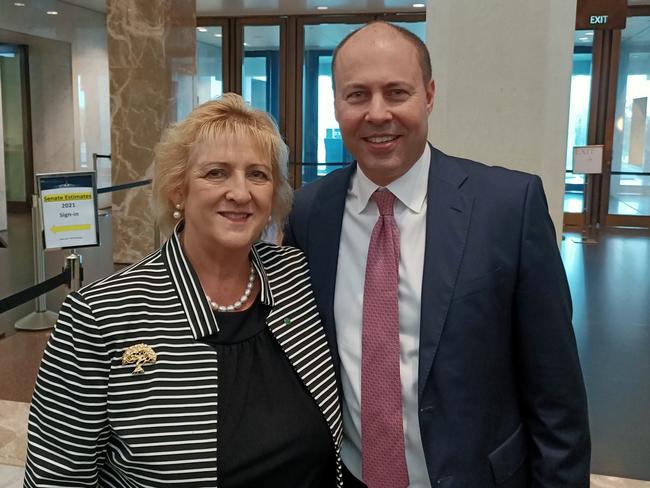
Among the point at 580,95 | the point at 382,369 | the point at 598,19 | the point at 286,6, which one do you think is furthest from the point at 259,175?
the point at 580,95

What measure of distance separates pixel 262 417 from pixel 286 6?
44.5 ft

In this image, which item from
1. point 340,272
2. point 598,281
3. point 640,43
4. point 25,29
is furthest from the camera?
point 640,43

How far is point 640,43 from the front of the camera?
45.5 ft

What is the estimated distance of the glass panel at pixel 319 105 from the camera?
1528 centimetres

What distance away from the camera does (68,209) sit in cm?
555

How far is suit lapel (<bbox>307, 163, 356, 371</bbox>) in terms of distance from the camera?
1.95 m

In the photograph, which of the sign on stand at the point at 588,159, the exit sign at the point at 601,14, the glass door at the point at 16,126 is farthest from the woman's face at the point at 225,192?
the glass door at the point at 16,126

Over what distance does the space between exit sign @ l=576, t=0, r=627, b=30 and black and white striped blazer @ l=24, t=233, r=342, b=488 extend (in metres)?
2.52

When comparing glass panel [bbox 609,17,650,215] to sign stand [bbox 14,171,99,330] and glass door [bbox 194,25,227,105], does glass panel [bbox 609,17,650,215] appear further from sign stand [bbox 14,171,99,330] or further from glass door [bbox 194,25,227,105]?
sign stand [bbox 14,171,99,330]

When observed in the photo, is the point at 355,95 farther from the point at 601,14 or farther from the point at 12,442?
the point at 12,442

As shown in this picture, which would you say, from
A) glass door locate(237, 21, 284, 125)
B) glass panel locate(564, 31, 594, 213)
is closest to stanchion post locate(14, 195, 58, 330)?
glass door locate(237, 21, 284, 125)

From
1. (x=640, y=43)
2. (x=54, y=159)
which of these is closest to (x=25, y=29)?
(x=54, y=159)

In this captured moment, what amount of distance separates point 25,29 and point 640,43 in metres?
12.0

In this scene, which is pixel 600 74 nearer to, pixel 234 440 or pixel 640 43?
pixel 640 43
